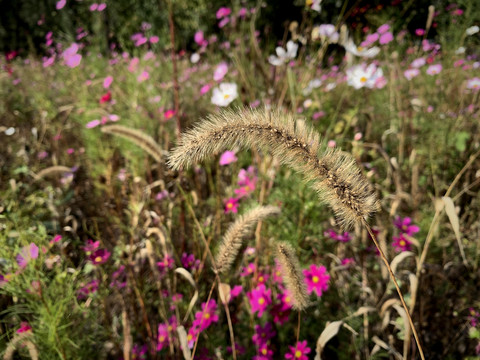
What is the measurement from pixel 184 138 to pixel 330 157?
28 centimetres

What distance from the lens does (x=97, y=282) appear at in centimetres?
132

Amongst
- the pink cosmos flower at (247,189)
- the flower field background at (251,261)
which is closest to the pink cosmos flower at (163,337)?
the flower field background at (251,261)

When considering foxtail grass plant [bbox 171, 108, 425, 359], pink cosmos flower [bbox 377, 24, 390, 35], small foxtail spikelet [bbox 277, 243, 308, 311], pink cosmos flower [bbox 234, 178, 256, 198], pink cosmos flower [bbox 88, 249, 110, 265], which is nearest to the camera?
foxtail grass plant [bbox 171, 108, 425, 359]

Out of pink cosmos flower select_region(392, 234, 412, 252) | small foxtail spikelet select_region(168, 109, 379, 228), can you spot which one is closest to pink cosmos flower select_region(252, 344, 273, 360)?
pink cosmos flower select_region(392, 234, 412, 252)

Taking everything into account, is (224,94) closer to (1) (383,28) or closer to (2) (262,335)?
(1) (383,28)

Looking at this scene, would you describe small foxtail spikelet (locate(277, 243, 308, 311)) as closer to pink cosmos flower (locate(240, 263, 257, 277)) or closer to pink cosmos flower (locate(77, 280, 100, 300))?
pink cosmos flower (locate(240, 263, 257, 277))

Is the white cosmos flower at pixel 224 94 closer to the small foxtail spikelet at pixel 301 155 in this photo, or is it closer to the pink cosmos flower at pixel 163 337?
the pink cosmos flower at pixel 163 337

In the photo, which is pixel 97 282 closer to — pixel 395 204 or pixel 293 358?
pixel 293 358

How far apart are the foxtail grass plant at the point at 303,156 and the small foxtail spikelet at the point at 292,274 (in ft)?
0.68

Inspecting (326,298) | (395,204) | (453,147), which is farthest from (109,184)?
(453,147)

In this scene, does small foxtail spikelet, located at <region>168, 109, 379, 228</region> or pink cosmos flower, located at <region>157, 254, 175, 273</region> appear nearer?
small foxtail spikelet, located at <region>168, 109, 379, 228</region>

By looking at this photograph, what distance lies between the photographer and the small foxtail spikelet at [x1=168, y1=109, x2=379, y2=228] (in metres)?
0.59

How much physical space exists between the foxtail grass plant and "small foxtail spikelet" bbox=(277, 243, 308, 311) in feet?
0.68

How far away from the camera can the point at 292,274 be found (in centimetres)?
80
